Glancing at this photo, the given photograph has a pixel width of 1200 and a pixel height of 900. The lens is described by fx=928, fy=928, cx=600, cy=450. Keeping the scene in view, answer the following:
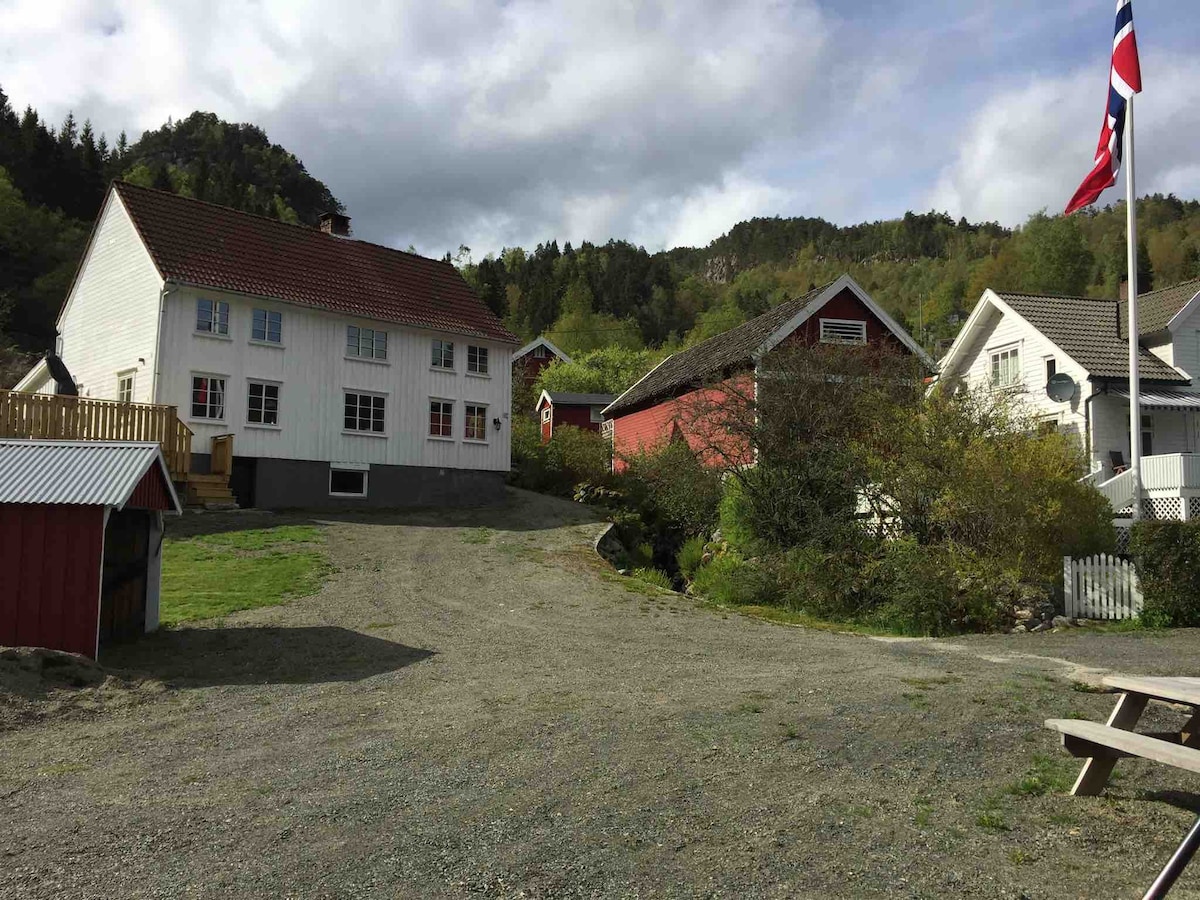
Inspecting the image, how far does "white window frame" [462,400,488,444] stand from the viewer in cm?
3066

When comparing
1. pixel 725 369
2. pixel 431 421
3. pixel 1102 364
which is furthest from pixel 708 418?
pixel 1102 364

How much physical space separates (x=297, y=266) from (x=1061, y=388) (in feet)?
→ 76.4

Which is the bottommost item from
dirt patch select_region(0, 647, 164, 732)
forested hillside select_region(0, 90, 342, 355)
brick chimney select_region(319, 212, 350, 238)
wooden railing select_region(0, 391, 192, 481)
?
dirt patch select_region(0, 647, 164, 732)

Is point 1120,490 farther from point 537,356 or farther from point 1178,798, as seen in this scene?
point 537,356

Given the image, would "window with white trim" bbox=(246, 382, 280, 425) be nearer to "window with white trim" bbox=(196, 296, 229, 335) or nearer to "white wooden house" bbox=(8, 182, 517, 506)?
"white wooden house" bbox=(8, 182, 517, 506)

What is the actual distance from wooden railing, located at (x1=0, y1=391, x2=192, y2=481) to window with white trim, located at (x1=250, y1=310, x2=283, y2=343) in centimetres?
414

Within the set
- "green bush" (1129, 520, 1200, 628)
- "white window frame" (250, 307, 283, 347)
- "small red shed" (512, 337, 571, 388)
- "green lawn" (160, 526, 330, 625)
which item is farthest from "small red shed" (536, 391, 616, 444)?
"green bush" (1129, 520, 1200, 628)

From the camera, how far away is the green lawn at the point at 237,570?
14609 mm

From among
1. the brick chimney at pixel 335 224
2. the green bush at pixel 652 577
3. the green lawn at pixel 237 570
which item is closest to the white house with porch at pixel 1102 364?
the green bush at pixel 652 577

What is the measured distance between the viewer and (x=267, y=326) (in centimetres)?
2698

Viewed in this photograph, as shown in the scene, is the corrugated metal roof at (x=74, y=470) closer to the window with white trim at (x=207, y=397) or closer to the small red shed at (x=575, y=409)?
the window with white trim at (x=207, y=397)

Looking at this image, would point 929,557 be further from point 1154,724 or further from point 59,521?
point 59,521

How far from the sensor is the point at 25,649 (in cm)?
991

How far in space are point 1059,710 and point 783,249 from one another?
15111 centimetres
